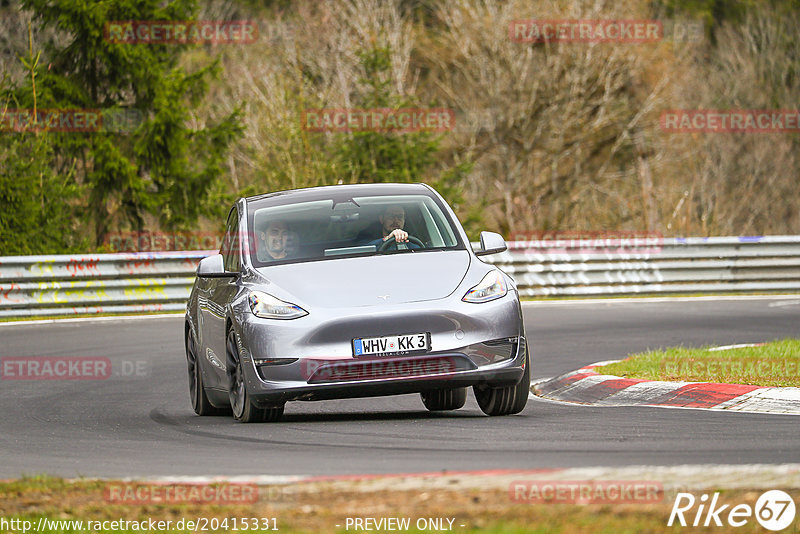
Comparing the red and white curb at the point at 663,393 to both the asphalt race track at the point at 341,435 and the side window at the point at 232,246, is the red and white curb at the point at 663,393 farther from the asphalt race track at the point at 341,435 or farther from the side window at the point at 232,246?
the side window at the point at 232,246

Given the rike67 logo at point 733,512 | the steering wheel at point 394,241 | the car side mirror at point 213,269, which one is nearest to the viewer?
the rike67 logo at point 733,512

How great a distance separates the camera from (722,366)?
1163cm

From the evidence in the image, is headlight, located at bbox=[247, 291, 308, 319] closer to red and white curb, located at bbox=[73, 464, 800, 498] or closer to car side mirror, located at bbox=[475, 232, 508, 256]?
car side mirror, located at bbox=[475, 232, 508, 256]

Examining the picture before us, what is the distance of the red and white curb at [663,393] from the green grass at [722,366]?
227 millimetres

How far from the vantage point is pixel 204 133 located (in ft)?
95.3

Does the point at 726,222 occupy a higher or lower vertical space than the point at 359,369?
lower

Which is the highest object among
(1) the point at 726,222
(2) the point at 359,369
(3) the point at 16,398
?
(2) the point at 359,369

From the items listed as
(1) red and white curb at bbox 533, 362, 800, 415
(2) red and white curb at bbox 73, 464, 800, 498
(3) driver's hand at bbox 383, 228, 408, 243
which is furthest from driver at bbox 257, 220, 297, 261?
(2) red and white curb at bbox 73, 464, 800, 498

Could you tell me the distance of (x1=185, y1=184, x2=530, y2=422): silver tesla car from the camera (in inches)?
355

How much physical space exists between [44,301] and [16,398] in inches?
398

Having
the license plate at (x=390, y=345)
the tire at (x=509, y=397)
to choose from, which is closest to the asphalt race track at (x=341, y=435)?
the tire at (x=509, y=397)

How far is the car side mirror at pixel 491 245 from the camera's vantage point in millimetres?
10023

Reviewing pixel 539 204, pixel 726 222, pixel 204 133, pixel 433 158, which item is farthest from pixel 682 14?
pixel 204 133

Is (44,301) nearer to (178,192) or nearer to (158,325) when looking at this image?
(158,325)
